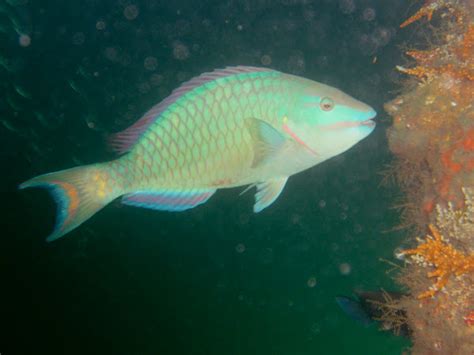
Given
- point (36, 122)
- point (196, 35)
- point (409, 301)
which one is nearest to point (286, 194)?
point (196, 35)

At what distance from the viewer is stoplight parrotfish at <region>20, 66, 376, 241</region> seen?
2693mm

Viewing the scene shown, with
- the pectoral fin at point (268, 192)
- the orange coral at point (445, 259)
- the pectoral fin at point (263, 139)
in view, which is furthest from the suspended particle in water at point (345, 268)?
the pectoral fin at point (263, 139)

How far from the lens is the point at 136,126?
2.90 meters

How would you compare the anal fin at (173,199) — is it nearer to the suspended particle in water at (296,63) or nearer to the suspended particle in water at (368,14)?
the suspended particle in water at (296,63)

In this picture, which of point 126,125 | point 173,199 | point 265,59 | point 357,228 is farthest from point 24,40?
point 357,228

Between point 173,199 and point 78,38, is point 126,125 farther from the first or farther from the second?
point 173,199

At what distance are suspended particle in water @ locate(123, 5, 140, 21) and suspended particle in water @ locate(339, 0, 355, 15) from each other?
241 inches

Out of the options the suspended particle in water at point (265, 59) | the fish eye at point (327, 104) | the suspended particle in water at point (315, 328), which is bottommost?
the suspended particle in water at point (315, 328)

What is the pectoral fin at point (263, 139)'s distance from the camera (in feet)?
8.61

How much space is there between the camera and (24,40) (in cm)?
915

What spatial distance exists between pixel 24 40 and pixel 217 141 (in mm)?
9216

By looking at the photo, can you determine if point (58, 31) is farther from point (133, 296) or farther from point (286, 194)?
point (286, 194)

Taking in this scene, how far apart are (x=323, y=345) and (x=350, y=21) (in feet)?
99.2

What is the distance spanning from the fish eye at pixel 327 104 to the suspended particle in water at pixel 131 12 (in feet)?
29.6
